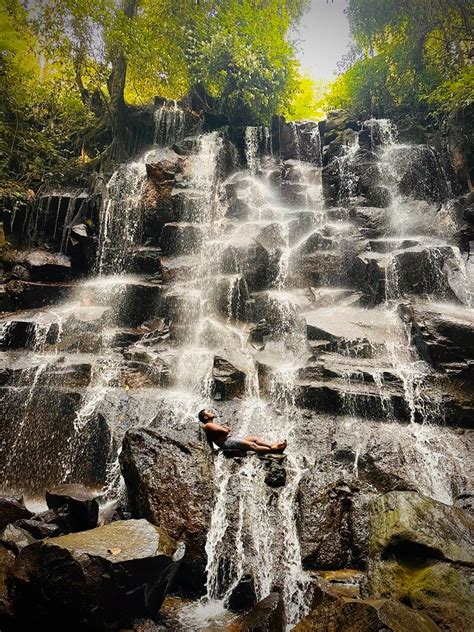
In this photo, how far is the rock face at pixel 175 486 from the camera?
5000 mm

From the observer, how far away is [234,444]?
6844mm

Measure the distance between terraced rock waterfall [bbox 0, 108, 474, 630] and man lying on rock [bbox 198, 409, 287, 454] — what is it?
25 centimetres

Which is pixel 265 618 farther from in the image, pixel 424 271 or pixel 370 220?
pixel 370 220

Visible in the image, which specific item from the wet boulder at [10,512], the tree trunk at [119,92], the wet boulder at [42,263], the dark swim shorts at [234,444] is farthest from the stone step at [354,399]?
the tree trunk at [119,92]

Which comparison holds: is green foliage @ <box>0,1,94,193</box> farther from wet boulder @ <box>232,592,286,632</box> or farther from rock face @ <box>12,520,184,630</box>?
wet boulder @ <box>232,592,286,632</box>

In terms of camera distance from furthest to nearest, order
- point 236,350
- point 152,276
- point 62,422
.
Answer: point 152,276, point 236,350, point 62,422

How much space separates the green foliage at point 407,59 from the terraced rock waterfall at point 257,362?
2.06 metres

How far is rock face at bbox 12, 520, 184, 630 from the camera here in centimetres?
372

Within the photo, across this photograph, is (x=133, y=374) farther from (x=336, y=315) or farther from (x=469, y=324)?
(x=469, y=324)

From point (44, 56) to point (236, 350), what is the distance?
1693cm

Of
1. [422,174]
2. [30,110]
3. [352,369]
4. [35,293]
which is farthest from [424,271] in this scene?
[30,110]

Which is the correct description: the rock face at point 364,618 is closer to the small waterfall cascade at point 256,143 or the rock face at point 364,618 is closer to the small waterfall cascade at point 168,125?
the small waterfall cascade at point 256,143

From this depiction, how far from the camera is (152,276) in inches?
544

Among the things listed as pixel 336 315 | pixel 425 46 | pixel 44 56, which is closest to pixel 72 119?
pixel 44 56
